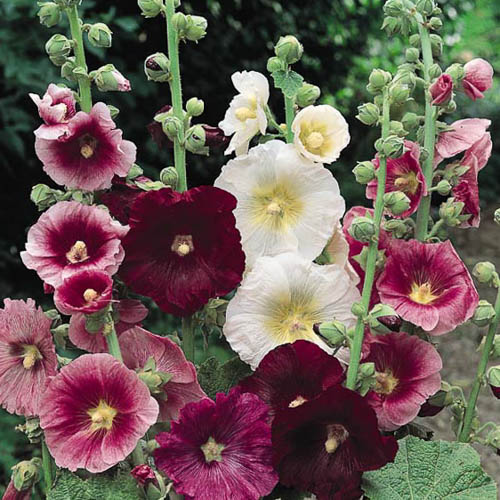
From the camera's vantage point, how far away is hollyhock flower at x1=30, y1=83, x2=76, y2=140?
0.72m

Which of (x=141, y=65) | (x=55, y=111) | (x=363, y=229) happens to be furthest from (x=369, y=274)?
(x=141, y=65)

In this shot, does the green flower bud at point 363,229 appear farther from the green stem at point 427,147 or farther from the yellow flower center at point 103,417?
the yellow flower center at point 103,417

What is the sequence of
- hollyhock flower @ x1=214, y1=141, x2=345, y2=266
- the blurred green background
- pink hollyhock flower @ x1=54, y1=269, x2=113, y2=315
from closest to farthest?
1. pink hollyhock flower @ x1=54, y1=269, x2=113, y2=315
2. hollyhock flower @ x1=214, y1=141, x2=345, y2=266
3. the blurred green background

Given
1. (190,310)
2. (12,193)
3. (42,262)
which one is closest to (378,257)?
(190,310)

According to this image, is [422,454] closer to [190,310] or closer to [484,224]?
[190,310]

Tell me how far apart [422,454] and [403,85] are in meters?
0.31

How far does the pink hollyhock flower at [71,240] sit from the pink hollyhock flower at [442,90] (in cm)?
28

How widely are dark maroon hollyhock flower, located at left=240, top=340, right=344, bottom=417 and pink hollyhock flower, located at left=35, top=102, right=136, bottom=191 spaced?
19cm

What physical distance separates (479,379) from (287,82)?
31cm

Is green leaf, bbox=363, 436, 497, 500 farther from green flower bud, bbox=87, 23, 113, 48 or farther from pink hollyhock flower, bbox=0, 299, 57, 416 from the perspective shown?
green flower bud, bbox=87, 23, 113, 48

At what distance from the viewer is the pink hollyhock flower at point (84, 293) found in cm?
68

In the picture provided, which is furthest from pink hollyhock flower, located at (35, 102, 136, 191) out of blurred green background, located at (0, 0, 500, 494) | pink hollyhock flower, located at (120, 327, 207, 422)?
blurred green background, located at (0, 0, 500, 494)

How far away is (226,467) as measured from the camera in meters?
0.73

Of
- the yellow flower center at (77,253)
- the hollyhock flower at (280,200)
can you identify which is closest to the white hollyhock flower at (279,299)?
the hollyhock flower at (280,200)
